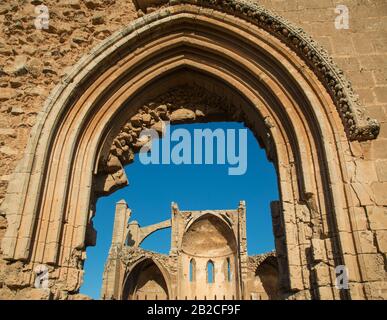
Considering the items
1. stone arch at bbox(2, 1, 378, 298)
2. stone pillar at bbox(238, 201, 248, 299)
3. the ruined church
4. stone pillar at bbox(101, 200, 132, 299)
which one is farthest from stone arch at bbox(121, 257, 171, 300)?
stone arch at bbox(2, 1, 378, 298)

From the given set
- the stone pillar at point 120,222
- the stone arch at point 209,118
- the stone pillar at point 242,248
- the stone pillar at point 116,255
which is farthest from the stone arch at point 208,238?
the stone arch at point 209,118

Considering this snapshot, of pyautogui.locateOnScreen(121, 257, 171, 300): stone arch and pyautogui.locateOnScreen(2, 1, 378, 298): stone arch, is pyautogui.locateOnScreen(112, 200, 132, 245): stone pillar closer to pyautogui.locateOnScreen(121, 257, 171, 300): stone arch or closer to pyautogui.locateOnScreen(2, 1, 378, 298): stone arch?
pyautogui.locateOnScreen(121, 257, 171, 300): stone arch

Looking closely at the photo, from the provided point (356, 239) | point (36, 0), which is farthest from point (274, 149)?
point (36, 0)

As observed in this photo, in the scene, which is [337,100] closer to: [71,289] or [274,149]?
[274,149]

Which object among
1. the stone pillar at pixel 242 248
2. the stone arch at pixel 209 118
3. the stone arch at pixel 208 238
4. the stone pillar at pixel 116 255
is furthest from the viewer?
the stone arch at pixel 208 238

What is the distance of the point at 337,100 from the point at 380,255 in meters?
1.80

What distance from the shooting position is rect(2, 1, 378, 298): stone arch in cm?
376

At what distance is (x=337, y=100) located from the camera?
4090mm

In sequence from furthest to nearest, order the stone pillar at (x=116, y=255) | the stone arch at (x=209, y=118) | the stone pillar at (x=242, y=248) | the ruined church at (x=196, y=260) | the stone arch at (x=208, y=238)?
the stone arch at (x=208, y=238)
the ruined church at (x=196, y=260)
the stone pillar at (x=242, y=248)
the stone pillar at (x=116, y=255)
the stone arch at (x=209, y=118)

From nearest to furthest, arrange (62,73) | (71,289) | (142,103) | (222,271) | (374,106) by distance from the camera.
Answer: (71,289)
(374,106)
(62,73)
(142,103)
(222,271)

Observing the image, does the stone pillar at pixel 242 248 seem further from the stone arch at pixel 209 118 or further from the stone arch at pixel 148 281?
the stone arch at pixel 209 118

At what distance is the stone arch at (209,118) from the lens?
3760mm

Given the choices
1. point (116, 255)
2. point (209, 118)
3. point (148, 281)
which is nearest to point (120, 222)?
point (116, 255)
